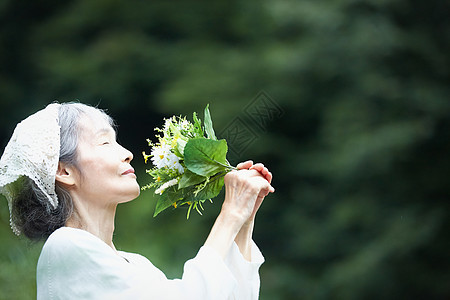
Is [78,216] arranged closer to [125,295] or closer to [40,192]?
[40,192]

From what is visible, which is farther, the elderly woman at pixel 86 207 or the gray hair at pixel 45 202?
the gray hair at pixel 45 202

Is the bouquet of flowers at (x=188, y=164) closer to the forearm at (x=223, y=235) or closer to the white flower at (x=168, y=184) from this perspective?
the white flower at (x=168, y=184)

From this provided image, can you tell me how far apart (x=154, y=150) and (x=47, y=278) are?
20.2 inches

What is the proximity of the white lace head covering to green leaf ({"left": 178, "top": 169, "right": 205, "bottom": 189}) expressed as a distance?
344 mm

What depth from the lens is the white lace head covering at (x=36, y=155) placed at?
1.64 metres

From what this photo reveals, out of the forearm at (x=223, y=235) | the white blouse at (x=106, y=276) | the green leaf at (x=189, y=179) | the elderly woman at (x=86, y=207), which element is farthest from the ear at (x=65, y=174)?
the forearm at (x=223, y=235)

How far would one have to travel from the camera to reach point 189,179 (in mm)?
1817

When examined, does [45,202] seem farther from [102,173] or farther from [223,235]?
[223,235]

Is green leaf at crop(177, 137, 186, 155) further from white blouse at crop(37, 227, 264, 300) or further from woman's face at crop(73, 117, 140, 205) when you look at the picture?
white blouse at crop(37, 227, 264, 300)

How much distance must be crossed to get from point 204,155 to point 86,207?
35cm

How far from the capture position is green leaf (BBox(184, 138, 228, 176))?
5.74 ft

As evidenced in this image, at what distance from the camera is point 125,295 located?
1485 mm

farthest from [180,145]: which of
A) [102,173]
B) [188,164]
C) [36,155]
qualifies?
[36,155]

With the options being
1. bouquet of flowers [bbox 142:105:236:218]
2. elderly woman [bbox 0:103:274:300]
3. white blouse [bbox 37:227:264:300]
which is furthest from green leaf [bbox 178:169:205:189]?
white blouse [bbox 37:227:264:300]
